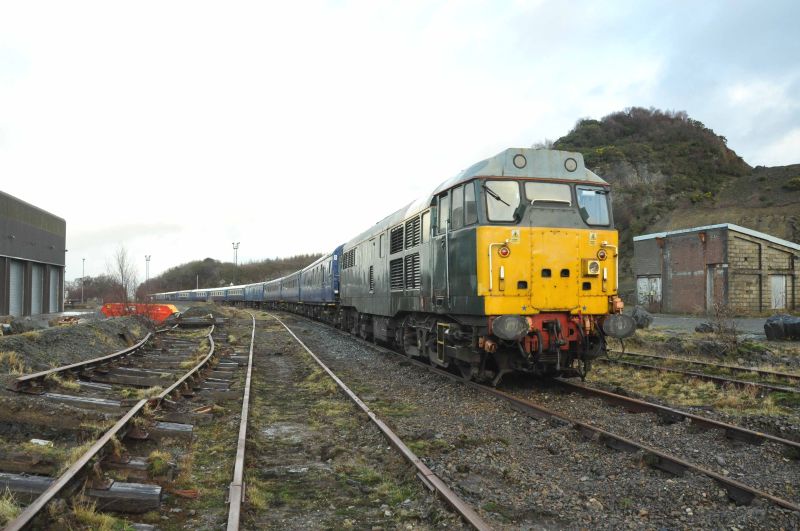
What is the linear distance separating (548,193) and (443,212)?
1.77m

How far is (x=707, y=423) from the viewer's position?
21.1 ft

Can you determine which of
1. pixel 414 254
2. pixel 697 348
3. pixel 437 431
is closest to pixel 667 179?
pixel 697 348

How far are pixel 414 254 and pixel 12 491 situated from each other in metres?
8.03

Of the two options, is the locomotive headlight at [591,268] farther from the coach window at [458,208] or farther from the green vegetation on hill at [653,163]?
the green vegetation on hill at [653,163]

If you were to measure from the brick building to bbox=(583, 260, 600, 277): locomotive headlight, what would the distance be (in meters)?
22.2

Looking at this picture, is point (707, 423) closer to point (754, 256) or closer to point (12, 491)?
point (12, 491)

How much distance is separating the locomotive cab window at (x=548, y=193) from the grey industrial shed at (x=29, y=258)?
34.6 meters

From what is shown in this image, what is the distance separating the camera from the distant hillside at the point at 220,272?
429ft

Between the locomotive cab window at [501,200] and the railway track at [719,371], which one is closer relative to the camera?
the locomotive cab window at [501,200]

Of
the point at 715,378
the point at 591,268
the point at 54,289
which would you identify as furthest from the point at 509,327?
the point at 54,289

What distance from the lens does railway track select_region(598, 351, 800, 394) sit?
9.11m

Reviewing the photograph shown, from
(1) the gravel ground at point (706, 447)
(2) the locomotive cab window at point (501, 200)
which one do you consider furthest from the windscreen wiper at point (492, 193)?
(1) the gravel ground at point (706, 447)

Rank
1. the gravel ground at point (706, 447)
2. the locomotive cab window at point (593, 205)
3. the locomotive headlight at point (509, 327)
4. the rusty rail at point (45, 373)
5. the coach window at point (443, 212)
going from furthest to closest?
1. the coach window at point (443, 212)
2. the locomotive cab window at point (593, 205)
3. the locomotive headlight at point (509, 327)
4. the rusty rail at point (45, 373)
5. the gravel ground at point (706, 447)

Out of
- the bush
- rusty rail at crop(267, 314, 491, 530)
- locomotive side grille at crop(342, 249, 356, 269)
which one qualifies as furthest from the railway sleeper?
the bush
